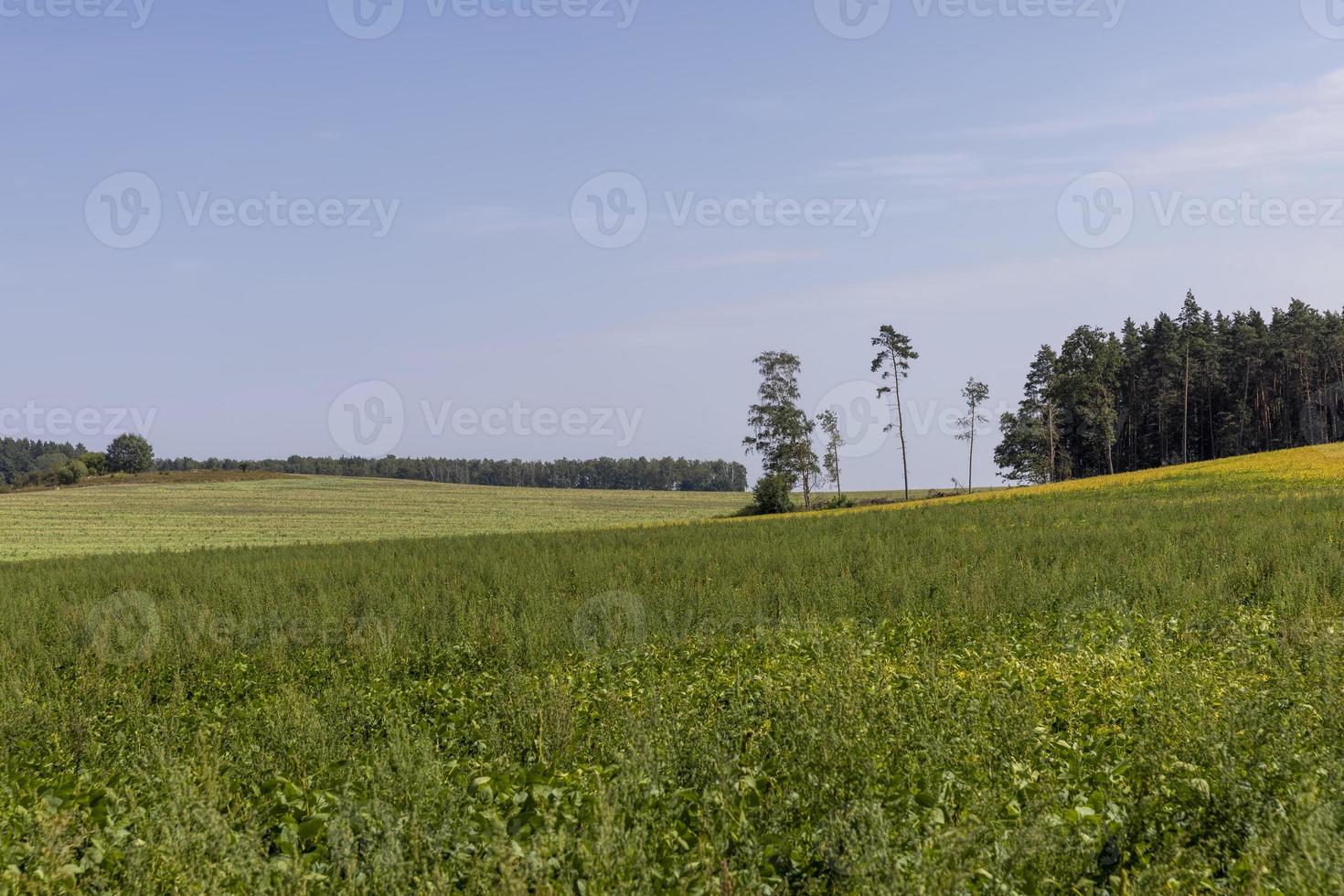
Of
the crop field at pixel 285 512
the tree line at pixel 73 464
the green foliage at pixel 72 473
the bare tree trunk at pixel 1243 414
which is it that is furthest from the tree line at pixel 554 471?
the bare tree trunk at pixel 1243 414

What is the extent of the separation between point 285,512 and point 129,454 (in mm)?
70571

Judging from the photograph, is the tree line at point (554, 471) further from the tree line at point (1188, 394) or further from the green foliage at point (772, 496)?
the green foliage at point (772, 496)

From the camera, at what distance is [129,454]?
114m

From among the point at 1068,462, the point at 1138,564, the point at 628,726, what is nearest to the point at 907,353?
the point at 1068,462

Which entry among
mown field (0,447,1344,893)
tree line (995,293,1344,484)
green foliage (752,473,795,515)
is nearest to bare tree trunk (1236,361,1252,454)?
tree line (995,293,1344,484)

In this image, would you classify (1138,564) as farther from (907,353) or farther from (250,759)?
(907,353)

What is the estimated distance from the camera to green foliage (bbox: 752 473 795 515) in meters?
51.5

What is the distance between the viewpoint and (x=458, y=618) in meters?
10.8

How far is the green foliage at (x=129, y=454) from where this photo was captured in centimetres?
11144

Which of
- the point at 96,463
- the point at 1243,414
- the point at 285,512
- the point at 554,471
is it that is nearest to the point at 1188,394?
the point at 1243,414

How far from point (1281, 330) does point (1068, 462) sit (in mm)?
19908

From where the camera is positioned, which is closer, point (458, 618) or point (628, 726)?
point (628, 726)

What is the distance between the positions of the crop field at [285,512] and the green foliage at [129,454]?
32355mm

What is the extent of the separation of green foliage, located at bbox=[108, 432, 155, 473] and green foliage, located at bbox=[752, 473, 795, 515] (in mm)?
97479
